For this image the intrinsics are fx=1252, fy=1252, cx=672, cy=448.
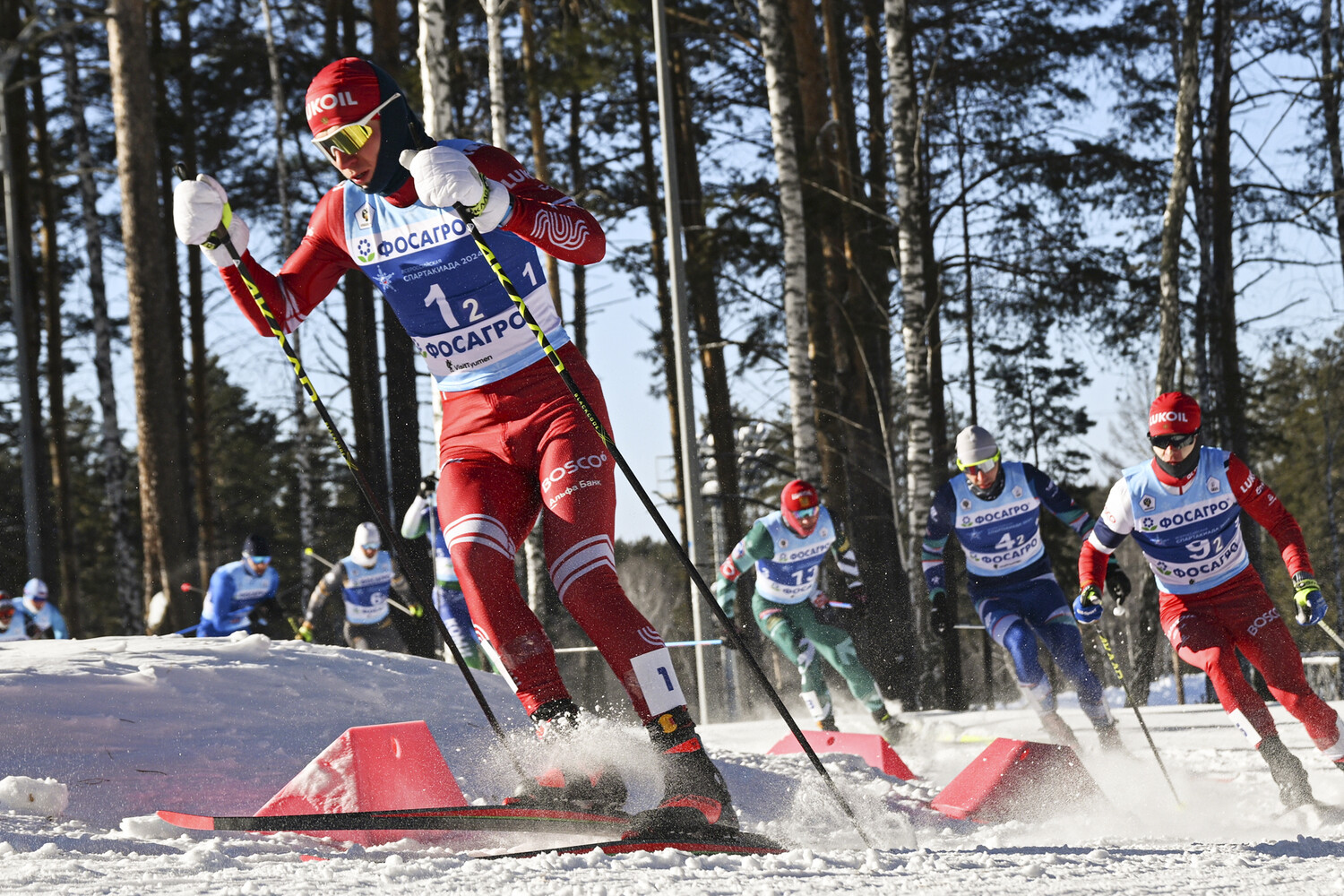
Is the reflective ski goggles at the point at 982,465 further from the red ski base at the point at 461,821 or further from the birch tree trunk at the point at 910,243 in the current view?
the birch tree trunk at the point at 910,243

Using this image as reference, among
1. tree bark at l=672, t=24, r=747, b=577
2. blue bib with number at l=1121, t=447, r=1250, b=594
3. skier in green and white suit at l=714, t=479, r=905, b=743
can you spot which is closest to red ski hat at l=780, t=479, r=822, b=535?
skier in green and white suit at l=714, t=479, r=905, b=743

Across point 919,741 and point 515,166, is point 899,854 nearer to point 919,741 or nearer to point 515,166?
point 515,166

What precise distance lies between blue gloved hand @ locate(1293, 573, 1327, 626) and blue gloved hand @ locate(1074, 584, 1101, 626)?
0.98 metres

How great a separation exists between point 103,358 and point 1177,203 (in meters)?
16.4

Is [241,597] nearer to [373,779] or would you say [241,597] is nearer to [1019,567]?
[1019,567]

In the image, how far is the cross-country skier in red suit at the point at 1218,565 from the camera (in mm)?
6078

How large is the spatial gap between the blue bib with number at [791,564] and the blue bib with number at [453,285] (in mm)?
6077

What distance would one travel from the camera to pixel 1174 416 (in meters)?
6.20

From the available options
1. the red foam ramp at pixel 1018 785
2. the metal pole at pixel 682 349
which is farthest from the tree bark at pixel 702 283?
the red foam ramp at pixel 1018 785

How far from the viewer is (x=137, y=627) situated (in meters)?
22.1

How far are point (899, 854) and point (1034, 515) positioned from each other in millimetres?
5217

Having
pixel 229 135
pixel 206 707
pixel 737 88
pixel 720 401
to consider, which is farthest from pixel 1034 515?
pixel 229 135

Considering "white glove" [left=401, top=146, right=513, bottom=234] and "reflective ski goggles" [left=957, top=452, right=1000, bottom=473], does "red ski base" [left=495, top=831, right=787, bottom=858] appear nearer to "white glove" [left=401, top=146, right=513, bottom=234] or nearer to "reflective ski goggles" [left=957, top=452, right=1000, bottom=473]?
"white glove" [left=401, top=146, right=513, bottom=234]

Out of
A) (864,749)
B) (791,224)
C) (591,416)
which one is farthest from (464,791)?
(791,224)
